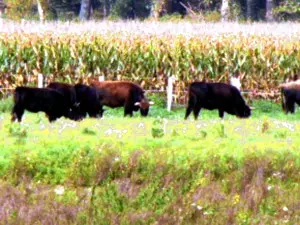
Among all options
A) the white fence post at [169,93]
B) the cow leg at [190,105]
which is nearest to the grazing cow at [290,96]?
the white fence post at [169,93]

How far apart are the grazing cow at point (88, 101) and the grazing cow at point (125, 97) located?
1319mm

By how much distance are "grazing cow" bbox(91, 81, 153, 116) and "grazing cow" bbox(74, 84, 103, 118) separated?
1.32 m

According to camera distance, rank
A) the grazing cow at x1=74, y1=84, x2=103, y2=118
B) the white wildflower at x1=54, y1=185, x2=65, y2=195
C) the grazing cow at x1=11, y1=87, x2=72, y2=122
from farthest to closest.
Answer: the grazing cow at x1=74, y1=84, x2=103, y2=118 → the grazing cow at x1=11, y1=87, x2=72, y2=122 → the white wildflower at x1=54, y1=185, x2=65, y2=195

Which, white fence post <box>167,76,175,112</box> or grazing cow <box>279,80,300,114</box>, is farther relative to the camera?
white fence post <box>167,76,175,112</box>

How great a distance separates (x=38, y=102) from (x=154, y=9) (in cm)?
3437

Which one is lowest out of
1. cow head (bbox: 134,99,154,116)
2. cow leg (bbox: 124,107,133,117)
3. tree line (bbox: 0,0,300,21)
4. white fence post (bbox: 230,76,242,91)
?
cow leg (bbox: 124,107,133,117)

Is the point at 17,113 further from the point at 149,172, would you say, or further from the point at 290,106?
the point at 290,106

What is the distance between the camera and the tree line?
55.1 metres

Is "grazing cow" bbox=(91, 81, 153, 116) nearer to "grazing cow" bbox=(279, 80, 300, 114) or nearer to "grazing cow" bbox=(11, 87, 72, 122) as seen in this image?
"grazing cow" bbox=(11, 87, 72, 122)

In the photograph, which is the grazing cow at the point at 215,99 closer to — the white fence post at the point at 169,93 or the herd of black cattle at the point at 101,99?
the herd of black cattle at the point at 101,99

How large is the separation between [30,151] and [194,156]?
8.45 feet

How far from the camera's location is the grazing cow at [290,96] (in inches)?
1129

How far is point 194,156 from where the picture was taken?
53.4 ft

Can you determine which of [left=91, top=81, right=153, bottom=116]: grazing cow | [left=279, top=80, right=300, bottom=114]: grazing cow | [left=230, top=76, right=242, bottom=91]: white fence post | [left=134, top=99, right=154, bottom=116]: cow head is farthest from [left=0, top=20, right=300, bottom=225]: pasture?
[left=230, top=76, right=242, bottom=91]: white fence post
